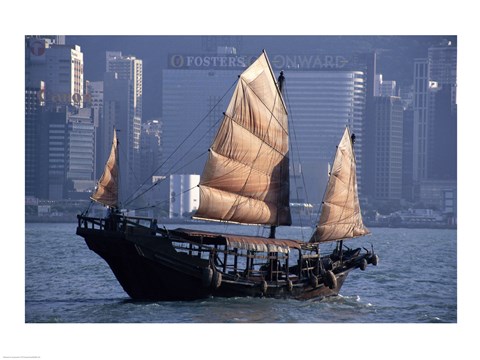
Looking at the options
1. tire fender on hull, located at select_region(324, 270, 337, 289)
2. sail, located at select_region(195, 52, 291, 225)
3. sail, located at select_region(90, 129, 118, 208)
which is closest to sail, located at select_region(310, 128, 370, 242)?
sail, located at select_region(195, 52, 291, 225)

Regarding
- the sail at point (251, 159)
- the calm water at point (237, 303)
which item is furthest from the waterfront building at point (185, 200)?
the sail at point (251, 159)

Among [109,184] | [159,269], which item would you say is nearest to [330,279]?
[159,269]

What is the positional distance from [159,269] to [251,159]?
25.3 ft

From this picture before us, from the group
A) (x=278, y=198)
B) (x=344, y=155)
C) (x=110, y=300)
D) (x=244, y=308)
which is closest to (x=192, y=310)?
(x=244, y=308)

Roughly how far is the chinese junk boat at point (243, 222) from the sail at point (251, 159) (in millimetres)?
41

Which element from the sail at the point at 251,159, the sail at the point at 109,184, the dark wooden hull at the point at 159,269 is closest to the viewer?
the dark wooden hull at the point at 159,269

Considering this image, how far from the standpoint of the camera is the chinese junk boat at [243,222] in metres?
47.8

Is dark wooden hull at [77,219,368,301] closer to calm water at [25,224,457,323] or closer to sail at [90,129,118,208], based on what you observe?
calm water at [25,224,457,323]

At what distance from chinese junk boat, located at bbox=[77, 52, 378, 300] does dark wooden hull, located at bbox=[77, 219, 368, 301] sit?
4 cm

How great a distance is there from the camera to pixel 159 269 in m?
47.8

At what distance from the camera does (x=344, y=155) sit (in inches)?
2221

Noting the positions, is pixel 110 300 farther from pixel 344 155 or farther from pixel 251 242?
pixel 344 155

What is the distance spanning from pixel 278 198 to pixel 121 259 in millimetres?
8925

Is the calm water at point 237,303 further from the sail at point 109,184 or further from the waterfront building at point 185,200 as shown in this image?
the waterfront building at point 185,200
